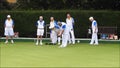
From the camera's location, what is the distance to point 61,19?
88.4 ft

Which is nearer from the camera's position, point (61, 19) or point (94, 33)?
point (94, 33)

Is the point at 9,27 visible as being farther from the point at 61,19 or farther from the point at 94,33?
the point at 94,33

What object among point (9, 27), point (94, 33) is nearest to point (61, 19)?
point (9, 27)

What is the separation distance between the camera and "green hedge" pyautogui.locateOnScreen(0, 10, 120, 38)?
87.3 ft

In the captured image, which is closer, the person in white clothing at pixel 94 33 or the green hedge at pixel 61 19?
the person in white clothing at pixel 94 33

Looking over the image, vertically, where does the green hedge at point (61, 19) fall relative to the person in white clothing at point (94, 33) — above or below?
above

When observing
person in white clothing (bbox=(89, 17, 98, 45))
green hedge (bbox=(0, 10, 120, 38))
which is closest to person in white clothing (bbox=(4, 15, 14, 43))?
green hedge (bbox=(0, 10, 120, 38))

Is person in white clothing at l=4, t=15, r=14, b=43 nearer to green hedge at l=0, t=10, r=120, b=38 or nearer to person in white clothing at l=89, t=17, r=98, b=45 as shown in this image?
green hedge at l=0, t=10, r=120, b=38

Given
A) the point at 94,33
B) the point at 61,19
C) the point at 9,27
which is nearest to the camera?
the point at 94,33

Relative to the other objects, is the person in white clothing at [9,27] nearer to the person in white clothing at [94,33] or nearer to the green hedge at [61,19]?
the green hedge at [61,19]

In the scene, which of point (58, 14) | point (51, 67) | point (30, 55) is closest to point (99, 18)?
point (58, 14)

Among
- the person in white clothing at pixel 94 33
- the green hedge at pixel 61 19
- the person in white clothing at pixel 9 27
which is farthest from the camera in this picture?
the green hedge at pixel 61 19

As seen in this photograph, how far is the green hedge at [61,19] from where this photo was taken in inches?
1048

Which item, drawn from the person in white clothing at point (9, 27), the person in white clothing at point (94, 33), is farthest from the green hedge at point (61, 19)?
the person in white clothing at point (94, 33)
